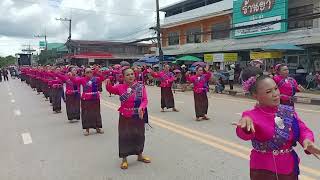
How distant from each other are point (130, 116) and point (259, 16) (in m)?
22.6

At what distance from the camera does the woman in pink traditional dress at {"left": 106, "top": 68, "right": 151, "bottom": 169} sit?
24.0 feet

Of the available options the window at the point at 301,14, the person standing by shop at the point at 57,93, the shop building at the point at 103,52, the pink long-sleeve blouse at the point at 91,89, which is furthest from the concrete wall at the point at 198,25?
the pink long-sleeve blouse at the point at 91,89

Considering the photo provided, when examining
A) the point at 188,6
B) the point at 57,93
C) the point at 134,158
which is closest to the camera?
the point at 134,158

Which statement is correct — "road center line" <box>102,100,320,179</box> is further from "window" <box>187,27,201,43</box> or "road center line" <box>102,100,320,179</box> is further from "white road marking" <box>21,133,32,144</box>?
"window" <box>187,27,201,43</box>

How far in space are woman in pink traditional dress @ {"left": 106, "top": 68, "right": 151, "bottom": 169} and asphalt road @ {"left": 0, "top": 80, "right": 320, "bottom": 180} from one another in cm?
32

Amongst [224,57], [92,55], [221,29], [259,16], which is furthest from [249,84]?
[92,55]

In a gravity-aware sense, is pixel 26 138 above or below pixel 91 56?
below

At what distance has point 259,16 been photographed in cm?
2839

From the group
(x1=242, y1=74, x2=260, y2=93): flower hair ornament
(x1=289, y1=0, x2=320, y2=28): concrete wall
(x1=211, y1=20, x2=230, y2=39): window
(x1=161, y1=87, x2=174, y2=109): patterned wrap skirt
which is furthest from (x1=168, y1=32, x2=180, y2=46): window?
(x1=242, y1=74, x2=260, y2=93): flower hair ornament

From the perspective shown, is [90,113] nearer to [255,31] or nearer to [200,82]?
[200,82]

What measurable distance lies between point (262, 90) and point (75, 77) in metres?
8.61

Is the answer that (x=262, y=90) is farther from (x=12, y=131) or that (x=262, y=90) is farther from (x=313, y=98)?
(x=313, y=98)

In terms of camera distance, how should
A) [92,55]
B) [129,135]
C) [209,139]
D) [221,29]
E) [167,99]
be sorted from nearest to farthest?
[129,135]
[209,139]
[167,99]
[221,29]
[92,55]

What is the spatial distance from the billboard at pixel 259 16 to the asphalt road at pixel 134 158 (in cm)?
1378
